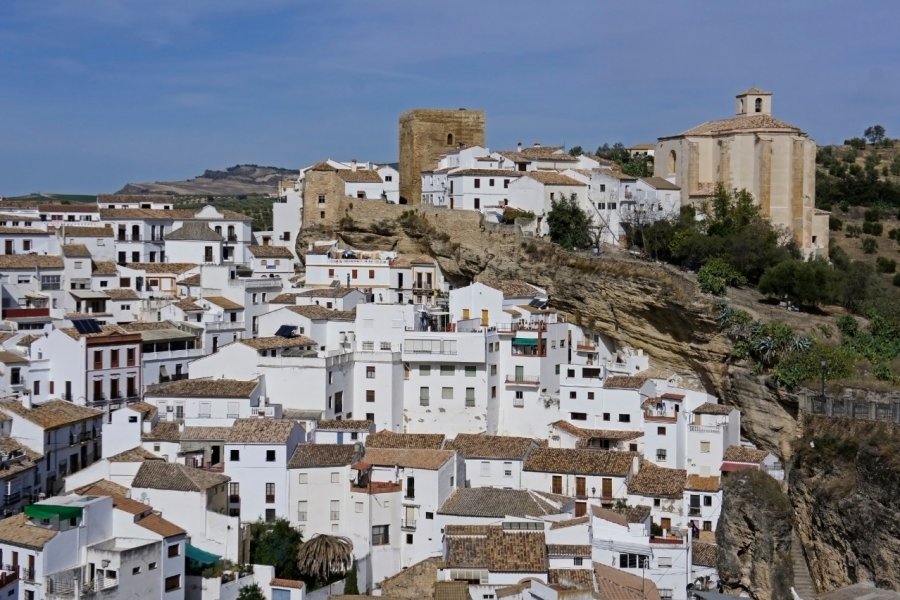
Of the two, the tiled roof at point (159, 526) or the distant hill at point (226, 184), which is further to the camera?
the distant hill at point (226, 184)

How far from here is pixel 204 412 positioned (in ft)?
114

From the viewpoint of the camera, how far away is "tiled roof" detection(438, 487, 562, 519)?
1225 inches

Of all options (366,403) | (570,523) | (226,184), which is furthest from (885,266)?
(226,184)

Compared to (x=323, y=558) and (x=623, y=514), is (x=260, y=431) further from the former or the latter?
(x=623, y=514)

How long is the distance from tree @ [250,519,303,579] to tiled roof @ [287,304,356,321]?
981 cm

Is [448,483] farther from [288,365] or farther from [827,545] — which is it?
[827,545]

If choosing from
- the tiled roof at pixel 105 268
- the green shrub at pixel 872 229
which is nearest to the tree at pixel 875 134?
the green shrub at pixel 872 229

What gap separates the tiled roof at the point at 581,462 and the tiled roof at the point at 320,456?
5.38m

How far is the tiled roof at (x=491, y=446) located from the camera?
3431 cm

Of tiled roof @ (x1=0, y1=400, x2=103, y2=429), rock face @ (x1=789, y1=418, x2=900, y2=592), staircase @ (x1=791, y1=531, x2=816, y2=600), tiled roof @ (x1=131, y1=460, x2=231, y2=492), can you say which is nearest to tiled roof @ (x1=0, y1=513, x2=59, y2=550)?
tiled roof @ (x1=131, y1=460, x2=231, y2=492)

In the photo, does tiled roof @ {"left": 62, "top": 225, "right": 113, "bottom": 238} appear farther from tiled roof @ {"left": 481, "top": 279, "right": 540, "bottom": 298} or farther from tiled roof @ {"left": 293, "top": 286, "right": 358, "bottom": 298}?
tiled roof @ {"left": 481, "top": 279, "right": 540, "bottom": 298}

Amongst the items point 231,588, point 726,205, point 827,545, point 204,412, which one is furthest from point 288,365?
point 726,205

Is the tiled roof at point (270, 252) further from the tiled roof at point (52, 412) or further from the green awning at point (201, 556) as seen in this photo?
Result: the green awning at point (201, 556)

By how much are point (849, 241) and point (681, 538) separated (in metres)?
36.6
